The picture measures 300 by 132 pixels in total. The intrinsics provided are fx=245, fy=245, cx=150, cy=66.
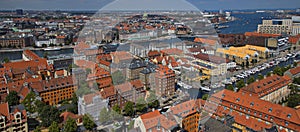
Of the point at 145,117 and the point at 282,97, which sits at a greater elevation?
the point at 145,117

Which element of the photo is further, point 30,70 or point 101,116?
point 30,70

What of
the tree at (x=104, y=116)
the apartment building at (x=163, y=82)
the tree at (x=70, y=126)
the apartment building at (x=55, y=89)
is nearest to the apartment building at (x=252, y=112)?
the apartment building at (x=163, y=82)

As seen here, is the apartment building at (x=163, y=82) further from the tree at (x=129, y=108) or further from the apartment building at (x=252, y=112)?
the apartment building at (x=252, y=112)

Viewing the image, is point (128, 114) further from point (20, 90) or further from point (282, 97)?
point (282, 97)

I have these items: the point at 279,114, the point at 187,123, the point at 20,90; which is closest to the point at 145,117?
the point at 187,123

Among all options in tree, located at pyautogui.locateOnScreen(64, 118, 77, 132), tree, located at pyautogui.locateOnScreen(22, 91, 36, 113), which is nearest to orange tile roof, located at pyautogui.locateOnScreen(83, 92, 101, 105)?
tree, located at pyautogui.locateOnScreen(64, 118, 77, 132)

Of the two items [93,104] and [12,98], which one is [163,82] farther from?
[12,98]

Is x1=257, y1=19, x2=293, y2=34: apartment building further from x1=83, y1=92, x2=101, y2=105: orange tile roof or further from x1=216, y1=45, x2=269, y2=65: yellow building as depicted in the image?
x1=83, y1=92, x2=101, y2=105: orange tile roof

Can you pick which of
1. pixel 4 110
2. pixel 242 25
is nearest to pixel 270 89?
pixel 4 110

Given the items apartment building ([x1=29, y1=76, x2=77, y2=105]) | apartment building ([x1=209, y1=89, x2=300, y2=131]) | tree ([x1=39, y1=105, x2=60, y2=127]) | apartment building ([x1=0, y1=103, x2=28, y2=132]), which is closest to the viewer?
apartment building ([x1=209, y1=89, x2=300, y2=131])
